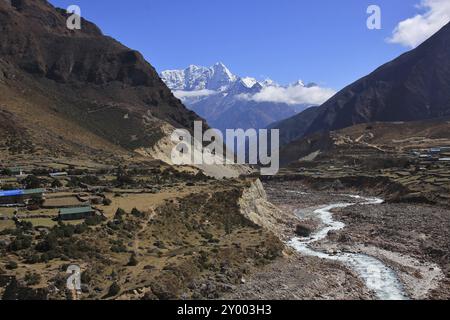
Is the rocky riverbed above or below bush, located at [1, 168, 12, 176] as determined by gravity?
below

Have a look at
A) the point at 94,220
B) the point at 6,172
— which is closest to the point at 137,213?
the point at 94,220

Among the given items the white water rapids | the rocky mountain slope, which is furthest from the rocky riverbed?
the rocky mountain slope

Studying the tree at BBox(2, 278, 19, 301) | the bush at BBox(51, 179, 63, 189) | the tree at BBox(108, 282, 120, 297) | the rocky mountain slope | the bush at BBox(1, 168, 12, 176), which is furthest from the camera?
the rocky mountain slope

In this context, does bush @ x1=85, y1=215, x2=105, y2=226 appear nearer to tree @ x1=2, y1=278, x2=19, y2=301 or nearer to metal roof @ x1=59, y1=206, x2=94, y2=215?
metal roof @ x1=59, y1=206, x2=94, y2=215

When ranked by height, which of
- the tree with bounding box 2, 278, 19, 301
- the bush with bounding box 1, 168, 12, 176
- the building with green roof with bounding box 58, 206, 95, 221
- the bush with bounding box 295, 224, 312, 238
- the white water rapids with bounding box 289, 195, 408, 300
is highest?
the bush with bounding box 1, 168, 12, 176

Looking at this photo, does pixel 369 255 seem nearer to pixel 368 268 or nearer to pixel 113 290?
pixel 368 268

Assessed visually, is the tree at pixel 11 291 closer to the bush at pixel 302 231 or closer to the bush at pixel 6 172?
the bush at pixel 302 231

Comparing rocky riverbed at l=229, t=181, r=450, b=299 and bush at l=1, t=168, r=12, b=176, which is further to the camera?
bush at l=1, t=168, r=12, b=176
